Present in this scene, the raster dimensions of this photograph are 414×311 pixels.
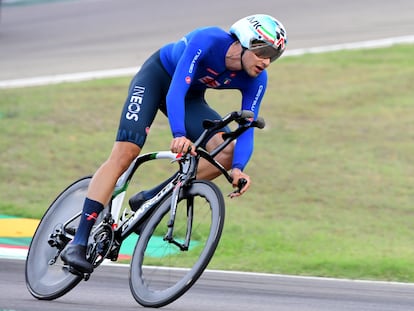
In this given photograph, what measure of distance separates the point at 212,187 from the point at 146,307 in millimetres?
738

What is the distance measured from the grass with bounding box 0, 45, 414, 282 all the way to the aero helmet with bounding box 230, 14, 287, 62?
2798 mm

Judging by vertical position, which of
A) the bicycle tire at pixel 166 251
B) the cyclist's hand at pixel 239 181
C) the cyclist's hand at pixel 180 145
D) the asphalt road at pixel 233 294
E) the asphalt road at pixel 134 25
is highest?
the cyclist's hand at pixel 180 145

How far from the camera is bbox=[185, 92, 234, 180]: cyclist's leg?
6.11 m

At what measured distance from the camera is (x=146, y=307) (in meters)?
5.61

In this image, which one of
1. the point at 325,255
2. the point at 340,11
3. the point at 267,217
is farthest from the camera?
the point at 340,11

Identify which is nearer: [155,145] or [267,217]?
[267,217]

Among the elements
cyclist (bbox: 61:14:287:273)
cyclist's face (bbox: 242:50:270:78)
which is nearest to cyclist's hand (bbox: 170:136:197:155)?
cyclist (bbox: 61:14:287:273)

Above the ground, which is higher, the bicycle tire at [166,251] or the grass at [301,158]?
the bicycle tire at [166,251]

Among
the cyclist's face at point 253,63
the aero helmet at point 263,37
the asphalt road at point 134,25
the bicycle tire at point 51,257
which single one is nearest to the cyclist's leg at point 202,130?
the cyclist's face at point 253,63

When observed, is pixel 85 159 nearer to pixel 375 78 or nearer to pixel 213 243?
pixel 375 78

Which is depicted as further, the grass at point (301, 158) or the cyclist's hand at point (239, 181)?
the grass at point (301, 158)

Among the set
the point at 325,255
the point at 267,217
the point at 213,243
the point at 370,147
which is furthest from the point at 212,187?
the point at 370,147

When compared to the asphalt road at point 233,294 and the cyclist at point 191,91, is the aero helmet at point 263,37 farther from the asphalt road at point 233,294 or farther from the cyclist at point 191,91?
the asphalt road at point 233,294

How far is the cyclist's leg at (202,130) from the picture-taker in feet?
20.0
